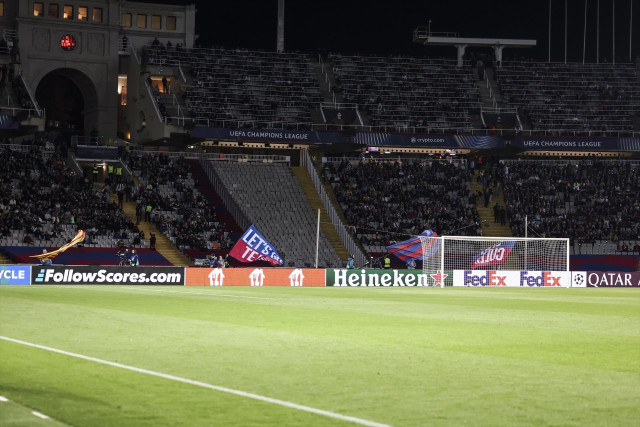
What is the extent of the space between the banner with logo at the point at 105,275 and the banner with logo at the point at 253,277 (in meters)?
0.82

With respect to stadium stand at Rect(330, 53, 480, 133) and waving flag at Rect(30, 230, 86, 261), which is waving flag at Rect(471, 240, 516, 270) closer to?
stadium stand at Rect(330, 53, 480, 133)

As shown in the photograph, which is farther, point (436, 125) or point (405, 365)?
point (436, 125)

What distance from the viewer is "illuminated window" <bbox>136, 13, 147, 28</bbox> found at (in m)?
74.2

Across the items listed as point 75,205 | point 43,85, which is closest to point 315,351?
point 75,205

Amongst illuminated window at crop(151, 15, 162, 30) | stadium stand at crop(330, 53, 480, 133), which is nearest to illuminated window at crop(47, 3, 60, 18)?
illuminated window at crop(151, 15, 162, 30)

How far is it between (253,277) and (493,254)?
45.9ft

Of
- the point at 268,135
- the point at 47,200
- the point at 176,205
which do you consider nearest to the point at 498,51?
the point at 268,135

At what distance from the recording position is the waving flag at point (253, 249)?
46.4 meters

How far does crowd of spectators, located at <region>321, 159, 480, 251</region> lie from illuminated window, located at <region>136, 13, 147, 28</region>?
1908 centimetres

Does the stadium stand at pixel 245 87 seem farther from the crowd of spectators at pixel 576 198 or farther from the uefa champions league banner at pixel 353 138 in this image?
the crowd of spectators at pixel 576 198

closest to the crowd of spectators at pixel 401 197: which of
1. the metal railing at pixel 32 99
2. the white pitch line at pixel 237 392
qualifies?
the metal railing at pixel 32 99

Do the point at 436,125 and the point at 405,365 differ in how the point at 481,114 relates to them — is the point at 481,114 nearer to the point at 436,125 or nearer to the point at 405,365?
the point at 436,125

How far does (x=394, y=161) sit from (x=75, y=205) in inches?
965

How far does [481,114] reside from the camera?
234ft
